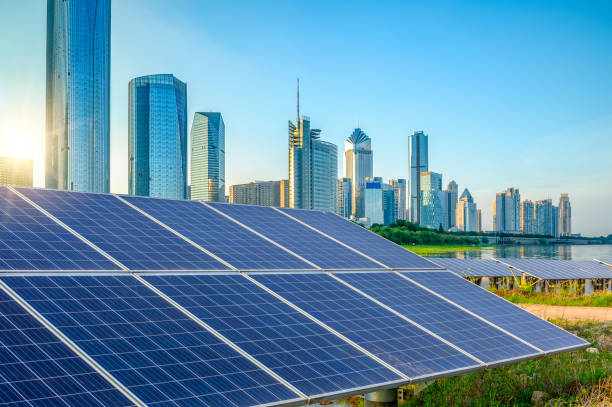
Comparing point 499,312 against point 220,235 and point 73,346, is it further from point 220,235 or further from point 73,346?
point 73,346

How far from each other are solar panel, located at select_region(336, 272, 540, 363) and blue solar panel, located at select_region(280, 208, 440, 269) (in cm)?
197

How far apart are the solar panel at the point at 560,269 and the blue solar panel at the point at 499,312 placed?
25.2 metres

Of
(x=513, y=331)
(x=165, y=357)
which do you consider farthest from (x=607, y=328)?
(x=165, y=357)

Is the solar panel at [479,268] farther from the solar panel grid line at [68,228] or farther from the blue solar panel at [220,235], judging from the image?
the solar panel grid line at [68,228]

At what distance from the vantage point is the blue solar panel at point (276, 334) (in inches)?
322

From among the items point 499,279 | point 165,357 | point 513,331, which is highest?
point 165,357

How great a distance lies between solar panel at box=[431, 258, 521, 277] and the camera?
37.5 metres

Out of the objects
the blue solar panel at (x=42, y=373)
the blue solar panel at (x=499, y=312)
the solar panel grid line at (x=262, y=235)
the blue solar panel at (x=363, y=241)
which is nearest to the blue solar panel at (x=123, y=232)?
the solar panel grid line at (x=262, y=235)

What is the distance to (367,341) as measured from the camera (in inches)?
387

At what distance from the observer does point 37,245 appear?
1038cm

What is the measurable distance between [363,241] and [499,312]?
5.60 m

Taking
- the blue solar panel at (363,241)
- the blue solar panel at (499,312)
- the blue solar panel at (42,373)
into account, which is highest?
the blue solar panel at (363,241)

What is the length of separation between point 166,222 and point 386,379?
8.02 metres

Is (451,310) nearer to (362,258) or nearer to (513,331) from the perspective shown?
(513,331)
